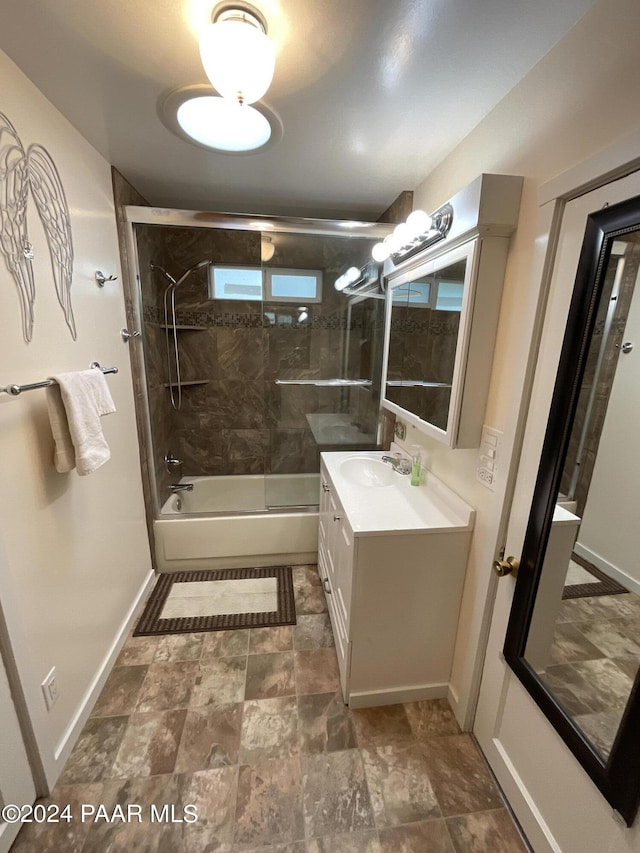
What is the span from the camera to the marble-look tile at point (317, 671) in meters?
1.59

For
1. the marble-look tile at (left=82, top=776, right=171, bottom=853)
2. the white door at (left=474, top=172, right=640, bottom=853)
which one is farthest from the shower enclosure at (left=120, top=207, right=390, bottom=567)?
the white door at (left=474, top=172, right=640, bottom=853)

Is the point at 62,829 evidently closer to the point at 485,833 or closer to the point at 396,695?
the point at 396,695

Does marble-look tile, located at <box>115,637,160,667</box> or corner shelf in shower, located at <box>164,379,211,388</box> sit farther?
corner shelf in shower, located at <box>164,379,211,388</box>

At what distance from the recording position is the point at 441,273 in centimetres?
145

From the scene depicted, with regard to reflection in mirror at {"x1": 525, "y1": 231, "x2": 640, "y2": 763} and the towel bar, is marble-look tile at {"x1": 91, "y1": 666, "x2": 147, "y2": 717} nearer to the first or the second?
the towel bar

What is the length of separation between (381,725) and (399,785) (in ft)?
0.70

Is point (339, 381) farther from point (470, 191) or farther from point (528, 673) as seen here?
point (528, 673)

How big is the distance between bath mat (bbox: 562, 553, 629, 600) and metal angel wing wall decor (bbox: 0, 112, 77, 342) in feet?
6.02

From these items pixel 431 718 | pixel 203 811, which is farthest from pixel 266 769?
pixel 431 718

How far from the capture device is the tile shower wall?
2539 mm

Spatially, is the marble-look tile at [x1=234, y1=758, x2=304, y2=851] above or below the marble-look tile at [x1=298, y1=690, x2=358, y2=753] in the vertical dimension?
above

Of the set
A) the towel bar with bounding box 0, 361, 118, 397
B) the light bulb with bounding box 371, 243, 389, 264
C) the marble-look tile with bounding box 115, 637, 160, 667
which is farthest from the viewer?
the light bulb with bounding box 371, 243, 389, 264

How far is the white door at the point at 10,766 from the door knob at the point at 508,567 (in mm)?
1590

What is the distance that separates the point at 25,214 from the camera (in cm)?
113
